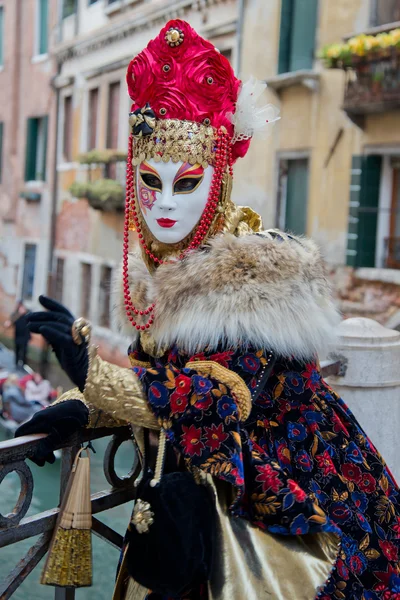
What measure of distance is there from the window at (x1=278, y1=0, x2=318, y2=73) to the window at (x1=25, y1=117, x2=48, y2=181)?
7846mm

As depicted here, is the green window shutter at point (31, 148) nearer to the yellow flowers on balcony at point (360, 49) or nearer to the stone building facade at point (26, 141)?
the stone building facade at point (26, 141)

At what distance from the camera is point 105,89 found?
12461 millimetres

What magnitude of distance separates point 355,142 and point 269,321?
652 cm

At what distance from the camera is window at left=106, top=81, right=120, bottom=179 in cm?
1223

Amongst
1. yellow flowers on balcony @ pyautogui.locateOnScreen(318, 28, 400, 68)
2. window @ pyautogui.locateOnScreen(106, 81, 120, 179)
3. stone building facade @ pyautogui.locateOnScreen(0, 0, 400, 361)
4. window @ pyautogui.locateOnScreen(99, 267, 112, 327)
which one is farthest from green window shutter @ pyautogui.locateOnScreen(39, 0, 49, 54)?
yellow flowers on balcony @ pyautogui.locateOnScreen(318, 28, 400, 68)

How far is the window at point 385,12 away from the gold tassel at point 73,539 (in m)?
Result: 6.78

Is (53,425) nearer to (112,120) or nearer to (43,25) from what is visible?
(112,120)

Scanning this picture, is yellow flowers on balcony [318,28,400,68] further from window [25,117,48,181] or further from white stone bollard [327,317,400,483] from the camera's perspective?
window [25,117,48,181]

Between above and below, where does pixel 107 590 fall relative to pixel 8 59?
below

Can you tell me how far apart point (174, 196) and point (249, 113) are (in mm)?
352

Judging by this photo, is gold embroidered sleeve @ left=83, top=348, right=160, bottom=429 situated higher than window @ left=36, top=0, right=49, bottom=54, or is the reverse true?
window @ left=36, top=0, right=49, bottom=54

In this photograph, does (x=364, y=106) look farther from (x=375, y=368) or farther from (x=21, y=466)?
(x=21, y=466)

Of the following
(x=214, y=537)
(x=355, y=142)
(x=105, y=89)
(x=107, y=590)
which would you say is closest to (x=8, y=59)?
(x=105, y=89)

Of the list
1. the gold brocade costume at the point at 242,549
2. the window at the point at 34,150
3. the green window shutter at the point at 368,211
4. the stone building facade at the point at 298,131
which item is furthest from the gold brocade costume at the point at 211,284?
the window at the point at 34,150
